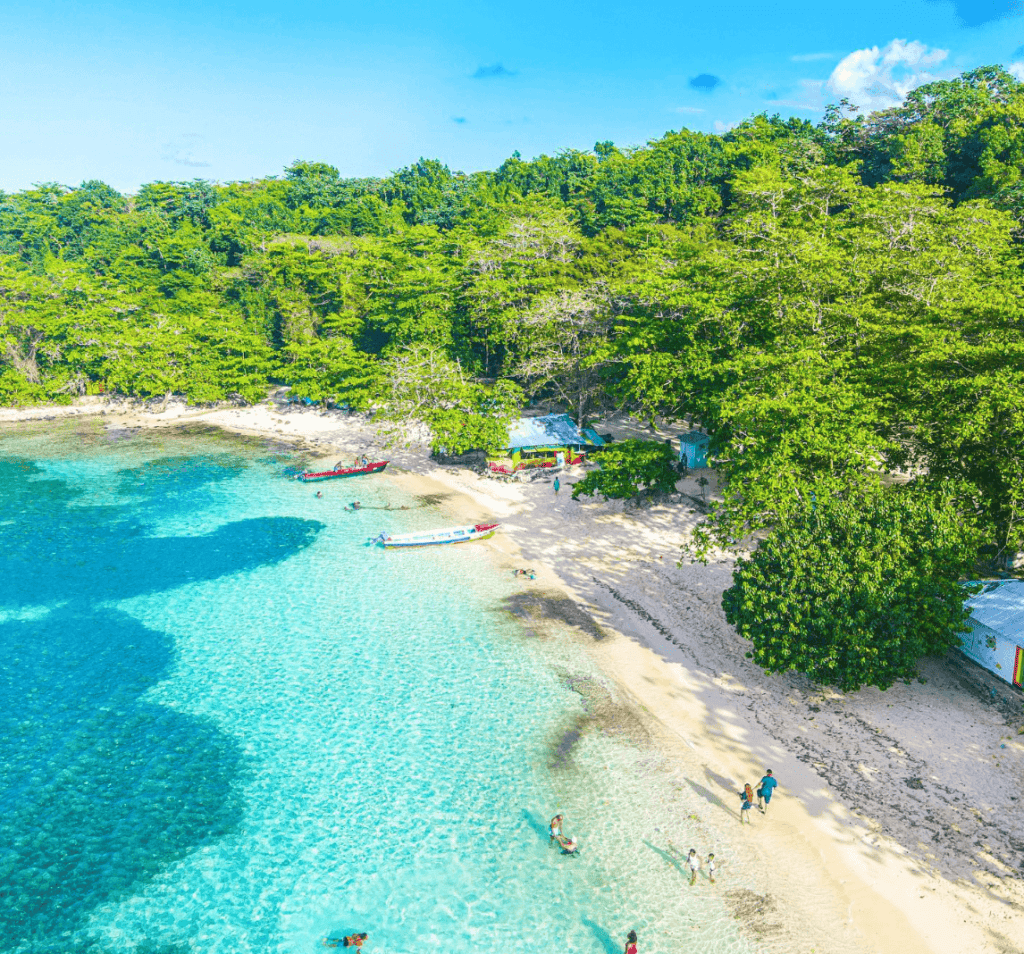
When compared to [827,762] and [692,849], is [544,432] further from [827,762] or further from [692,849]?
[692,849]

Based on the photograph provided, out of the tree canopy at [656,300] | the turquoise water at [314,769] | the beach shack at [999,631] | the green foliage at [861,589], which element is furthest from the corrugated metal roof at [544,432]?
the beach shack at [999,631]

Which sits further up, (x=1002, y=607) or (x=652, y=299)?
(x=652, y=299)

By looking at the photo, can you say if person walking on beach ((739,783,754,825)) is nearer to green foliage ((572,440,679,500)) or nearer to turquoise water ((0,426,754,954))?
turquoise water ((0,426,754,954))

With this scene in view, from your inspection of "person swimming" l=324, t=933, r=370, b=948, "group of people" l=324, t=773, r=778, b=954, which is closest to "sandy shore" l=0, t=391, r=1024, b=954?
"group of people" l=324, t=773, r=778, b=954

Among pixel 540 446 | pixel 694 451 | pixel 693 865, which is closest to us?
pixel 693 865

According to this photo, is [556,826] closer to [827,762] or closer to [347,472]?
[827,762]

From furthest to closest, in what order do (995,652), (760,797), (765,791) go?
1. (995,652)
2. (760,797)
3. (765,791)

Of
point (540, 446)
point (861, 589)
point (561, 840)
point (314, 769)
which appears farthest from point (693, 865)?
point (540, 446)

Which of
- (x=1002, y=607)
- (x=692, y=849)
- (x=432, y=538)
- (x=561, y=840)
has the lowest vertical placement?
(x=561, y=840)

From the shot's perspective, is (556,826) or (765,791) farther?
(765,791)
